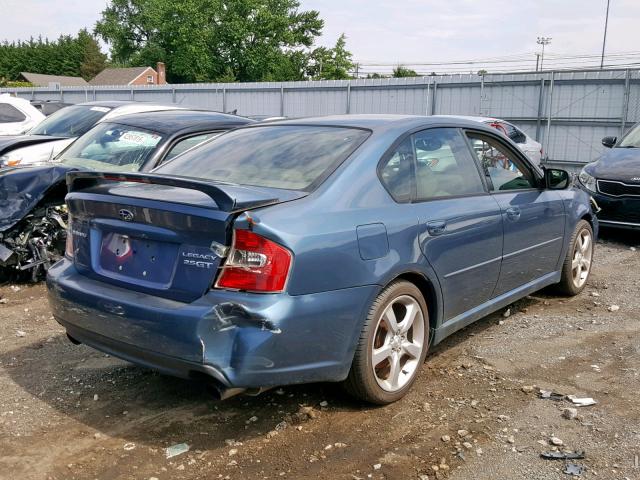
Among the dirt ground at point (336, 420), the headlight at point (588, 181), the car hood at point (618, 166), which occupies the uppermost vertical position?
the car hood at point (618, 166)

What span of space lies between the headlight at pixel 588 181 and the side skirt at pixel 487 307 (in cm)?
325

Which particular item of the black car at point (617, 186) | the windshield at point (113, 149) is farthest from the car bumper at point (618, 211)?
the windshield at point (113, 149)

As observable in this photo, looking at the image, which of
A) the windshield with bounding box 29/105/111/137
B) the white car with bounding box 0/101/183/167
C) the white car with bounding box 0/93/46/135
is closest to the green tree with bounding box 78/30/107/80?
the white car with bounding box 0/93/46/135

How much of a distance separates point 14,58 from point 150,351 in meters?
117

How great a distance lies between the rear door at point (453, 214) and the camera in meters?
3.78

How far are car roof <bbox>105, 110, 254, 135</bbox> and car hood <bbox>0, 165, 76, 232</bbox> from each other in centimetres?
107

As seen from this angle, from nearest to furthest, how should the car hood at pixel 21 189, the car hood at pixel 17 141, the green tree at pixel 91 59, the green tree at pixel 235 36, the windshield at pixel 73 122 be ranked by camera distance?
the car hood at pixel 21 189 < the car hood at pixel 17 141 < the windshield at pixel 73 122 < the green tree at pixel 235 36 < the green tree at pixel 91 59

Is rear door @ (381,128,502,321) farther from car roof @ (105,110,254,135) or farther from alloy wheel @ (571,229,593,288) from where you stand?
car roof @ (105,110,254,135)

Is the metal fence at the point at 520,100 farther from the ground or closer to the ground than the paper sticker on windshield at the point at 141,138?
farther from the ground

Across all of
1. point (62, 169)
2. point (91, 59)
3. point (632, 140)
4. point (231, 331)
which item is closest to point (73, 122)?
point (62, 169)

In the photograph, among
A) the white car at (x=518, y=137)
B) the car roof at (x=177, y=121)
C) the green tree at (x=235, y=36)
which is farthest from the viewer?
the green tree at (x=235, y=36)

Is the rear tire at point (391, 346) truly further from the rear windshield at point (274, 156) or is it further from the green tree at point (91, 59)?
the green tree at point (91, 59)

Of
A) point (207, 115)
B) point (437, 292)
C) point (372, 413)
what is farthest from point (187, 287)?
point (207, 115)

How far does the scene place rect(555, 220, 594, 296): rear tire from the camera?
5.63 metres
